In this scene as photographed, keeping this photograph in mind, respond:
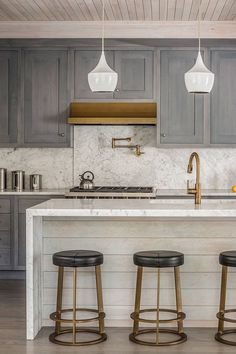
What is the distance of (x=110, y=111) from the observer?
632 centimetres

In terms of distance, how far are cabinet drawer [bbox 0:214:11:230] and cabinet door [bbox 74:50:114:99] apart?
1.40 meters

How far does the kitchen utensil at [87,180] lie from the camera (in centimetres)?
615

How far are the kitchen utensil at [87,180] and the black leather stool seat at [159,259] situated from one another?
224 centimetres

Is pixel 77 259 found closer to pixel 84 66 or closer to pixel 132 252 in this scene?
pixel 132 252

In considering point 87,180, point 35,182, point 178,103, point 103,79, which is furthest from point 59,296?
point 178,103

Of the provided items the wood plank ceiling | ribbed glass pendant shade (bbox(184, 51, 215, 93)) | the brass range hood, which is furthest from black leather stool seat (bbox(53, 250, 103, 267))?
the wood plank ceiling

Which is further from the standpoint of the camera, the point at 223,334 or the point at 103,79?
the point at 103,79

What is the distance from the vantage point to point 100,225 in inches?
169

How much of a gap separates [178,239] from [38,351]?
1.21 meters

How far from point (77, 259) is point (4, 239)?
2.43 m

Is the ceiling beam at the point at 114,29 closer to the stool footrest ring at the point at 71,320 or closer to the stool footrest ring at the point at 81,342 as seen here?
the stool footrest ring at the point at 71,320

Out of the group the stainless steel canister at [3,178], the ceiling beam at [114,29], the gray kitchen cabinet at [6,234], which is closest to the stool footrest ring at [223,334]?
the gray kitchen cabinet at [6,234]

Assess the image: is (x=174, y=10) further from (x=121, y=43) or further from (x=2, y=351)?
(x=2, y=351)

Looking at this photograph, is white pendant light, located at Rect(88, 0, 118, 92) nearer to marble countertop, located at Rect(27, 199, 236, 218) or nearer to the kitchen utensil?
marble countertop, located at Rect(27, 199, 236, 218)
